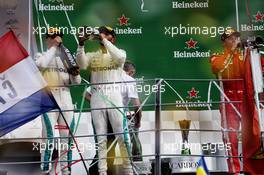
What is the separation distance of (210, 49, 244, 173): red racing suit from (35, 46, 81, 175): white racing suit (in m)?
1.36

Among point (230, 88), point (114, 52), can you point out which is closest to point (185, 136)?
point (230, 88)

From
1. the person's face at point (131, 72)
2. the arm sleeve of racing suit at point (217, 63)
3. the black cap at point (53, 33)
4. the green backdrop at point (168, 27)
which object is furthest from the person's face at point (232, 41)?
the black cap at point (53, 33)

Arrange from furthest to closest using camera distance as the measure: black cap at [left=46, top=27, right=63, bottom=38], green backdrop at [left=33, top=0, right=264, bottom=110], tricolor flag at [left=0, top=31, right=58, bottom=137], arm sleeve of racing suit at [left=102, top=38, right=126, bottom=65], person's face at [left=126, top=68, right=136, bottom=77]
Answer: green backdrop at [left=33, top=0, right=264, bottom=110] → person's face at [left=126, top=68, right=136, bottom=77] → black cap at [left=46, top=27, right=63, bottom=38] → arm sleeve of racing suit at [left=102, top=38, right=126, bottom=65] → tricolor flag at [left=0, top=31, right=58, bottom=137]

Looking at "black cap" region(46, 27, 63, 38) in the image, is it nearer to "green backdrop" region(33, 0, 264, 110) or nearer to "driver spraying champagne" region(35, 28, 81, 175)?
"driver spraying champagne" region(35, 28, 81, 175)

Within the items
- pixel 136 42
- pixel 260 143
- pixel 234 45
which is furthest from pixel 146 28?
pixel 260 143

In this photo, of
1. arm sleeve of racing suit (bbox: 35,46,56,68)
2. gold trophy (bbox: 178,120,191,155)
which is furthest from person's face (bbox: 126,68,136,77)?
arm sleeve of racing suit (bbox: 35,46,56,68)

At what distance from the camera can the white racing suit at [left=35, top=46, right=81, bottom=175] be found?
6672 millimetres

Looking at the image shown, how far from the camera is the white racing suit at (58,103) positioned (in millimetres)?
6672

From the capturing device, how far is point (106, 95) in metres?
6.82

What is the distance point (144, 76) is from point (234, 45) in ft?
3.42

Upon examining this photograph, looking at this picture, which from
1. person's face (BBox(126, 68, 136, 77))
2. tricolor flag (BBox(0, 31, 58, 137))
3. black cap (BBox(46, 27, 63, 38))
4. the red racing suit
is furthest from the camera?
person's face (BBox(126, 68, 136, 77))

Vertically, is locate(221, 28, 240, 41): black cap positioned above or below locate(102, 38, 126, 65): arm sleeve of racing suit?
above

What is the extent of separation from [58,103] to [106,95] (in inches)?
17.5

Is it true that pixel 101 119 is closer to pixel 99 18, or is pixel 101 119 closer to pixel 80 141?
pixel 80 141
